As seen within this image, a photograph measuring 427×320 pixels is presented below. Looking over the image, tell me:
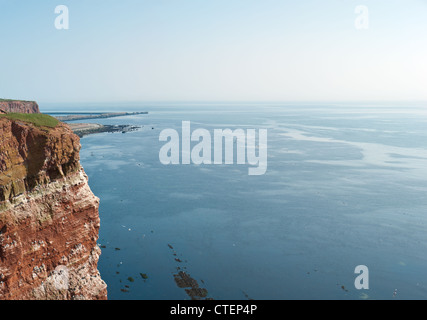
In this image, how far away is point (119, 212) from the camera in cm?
5756

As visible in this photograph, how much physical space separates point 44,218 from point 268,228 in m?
39.0

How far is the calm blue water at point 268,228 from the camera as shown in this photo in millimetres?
37062

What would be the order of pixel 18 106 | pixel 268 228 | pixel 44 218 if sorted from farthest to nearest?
pixel 18 106 → pixel 268 228 → pixel 44 218

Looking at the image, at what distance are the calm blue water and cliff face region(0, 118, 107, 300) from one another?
1729cm

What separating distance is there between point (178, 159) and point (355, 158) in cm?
6068

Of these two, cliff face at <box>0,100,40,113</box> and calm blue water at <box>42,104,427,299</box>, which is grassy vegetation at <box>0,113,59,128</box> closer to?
calm blue water at <box>42,104,427,299</box>

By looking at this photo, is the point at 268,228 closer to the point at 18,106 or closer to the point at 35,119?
the point at 35,119

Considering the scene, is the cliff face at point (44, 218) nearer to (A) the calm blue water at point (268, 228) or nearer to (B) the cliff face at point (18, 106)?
(A) the calm blue water at point (268, 228)

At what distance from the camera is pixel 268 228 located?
166 feet

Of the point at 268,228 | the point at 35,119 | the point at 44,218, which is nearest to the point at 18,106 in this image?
the point at 268,228

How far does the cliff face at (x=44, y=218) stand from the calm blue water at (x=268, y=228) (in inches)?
681

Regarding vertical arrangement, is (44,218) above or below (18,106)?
below

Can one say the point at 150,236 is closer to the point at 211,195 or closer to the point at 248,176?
the point at 211,195

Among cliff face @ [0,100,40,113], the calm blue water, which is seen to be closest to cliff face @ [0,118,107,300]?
the calm blue water
